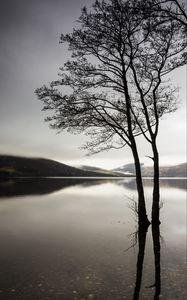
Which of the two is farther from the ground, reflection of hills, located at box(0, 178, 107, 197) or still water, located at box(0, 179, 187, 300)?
reflection of hills, located at box(0, 178, 107, 197)

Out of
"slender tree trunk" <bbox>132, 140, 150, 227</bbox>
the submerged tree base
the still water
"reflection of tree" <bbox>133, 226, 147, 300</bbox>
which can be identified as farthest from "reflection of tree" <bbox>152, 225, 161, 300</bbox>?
"slender tree trunk" <bbox>132, 140, 150, 227</bbox>

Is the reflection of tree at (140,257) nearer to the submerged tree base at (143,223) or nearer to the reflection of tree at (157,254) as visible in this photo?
the submerged tree base at (143,223)

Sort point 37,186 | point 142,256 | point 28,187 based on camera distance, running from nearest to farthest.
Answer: point 142,256
point 28,187
point 37,186

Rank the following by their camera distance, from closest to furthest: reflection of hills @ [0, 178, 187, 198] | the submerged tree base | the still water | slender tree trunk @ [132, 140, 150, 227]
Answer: the still water → slender tree trunk @ [132, 140, 150, 227] → the submerged tree base → reflection of hills @ [0, 178, 187, 198]

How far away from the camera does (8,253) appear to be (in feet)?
40.4

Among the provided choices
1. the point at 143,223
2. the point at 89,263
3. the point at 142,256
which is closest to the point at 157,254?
the point at 142,256

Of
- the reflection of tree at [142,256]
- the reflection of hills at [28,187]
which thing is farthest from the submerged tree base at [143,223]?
the reflection of hills at [28,187]

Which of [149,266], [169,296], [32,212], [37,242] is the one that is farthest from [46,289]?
[32,212]

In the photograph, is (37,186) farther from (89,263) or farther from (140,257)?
(89,263)

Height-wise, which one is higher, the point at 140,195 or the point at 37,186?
the point at 140,195

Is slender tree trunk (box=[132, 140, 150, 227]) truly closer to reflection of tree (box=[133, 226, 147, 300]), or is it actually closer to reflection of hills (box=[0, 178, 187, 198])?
reflection of tree (box=[133, 226, 147, 300])

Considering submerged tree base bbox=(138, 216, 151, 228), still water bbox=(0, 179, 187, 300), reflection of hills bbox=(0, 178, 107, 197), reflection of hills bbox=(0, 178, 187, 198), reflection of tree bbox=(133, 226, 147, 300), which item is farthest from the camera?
reflection of hills bbox=(0, 178, 187, 198)

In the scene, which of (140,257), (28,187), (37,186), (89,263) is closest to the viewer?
(89,263)

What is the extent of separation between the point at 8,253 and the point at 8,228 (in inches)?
261
